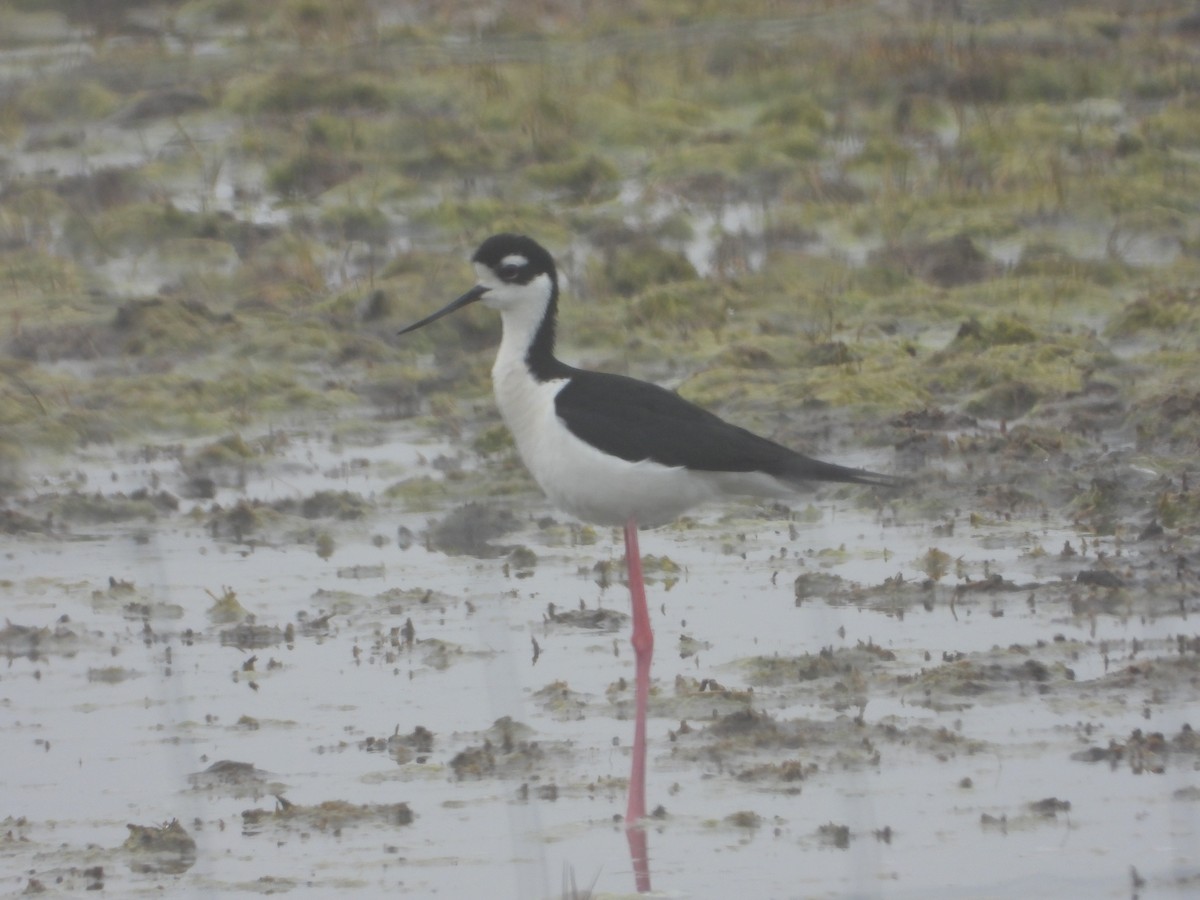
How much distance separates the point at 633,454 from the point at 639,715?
80 cm

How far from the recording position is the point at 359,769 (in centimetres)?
579

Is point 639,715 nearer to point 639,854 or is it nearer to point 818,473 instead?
point 639,854

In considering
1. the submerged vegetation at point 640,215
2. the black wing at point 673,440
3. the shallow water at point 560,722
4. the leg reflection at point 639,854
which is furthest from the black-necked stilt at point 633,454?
the submerged vegetation at point 640,215

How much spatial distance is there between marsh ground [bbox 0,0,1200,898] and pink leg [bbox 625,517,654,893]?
0.20 feet

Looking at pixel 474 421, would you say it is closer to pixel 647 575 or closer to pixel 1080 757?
pixel 647 575

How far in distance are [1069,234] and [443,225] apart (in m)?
3.59

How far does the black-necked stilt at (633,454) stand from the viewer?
6.36 metres

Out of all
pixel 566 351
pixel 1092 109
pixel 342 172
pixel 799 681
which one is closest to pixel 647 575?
pixel 799 681

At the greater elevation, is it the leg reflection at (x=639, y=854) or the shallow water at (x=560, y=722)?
the shallow water at (x=560, y=722)

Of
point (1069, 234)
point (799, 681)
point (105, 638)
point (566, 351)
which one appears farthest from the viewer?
point (1069, 234)

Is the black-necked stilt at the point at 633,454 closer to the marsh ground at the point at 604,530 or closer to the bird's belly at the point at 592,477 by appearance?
the bird's belly at the point at 592,477

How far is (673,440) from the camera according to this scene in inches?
252

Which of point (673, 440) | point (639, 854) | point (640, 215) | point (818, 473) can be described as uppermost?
point (640, 215)

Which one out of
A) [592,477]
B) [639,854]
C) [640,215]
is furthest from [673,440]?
[640,215]
